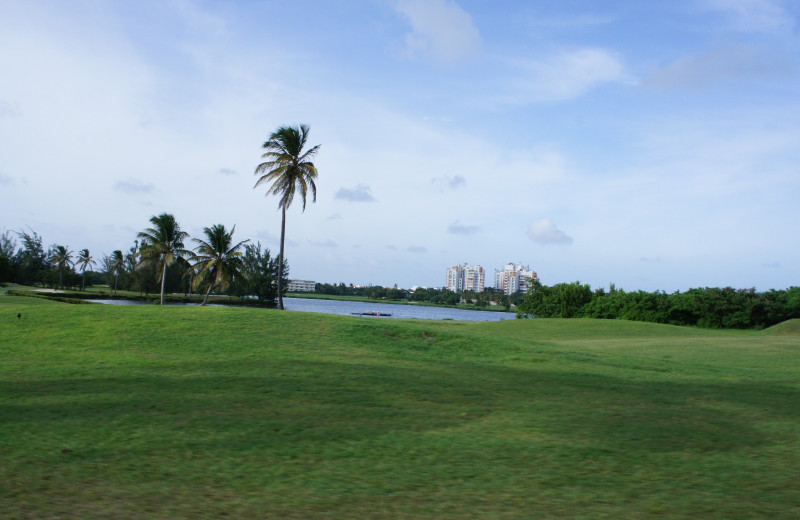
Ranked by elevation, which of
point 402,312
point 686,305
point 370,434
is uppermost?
point 686,305

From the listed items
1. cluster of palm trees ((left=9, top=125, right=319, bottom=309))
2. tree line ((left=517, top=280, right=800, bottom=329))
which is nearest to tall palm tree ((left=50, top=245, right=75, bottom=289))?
cluster of palm trees ((left=9, top=125, right=319, bottom=309))

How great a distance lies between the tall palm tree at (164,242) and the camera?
1937 inches

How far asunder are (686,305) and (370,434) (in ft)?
141

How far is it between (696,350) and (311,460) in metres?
15.8

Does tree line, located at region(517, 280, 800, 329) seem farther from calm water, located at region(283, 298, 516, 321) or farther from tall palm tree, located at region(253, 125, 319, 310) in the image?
tall palm tree, located at region(253, 125, 319, 310)

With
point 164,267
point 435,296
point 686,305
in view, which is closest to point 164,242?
point 164,267

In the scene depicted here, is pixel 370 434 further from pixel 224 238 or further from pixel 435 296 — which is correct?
pixel 435 296

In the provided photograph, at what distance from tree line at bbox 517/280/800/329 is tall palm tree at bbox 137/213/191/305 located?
3464cm

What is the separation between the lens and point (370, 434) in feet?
18.8

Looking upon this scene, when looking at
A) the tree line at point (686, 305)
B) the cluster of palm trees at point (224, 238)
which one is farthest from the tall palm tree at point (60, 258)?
the tree line at point (686, 305)

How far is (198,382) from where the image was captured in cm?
812

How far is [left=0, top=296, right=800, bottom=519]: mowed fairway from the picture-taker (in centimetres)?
400

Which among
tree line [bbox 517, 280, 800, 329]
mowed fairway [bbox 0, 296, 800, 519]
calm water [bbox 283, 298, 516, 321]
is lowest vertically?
calm water [bbox 283, 298, 516, 321]

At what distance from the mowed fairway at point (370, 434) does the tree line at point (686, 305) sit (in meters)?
32.4
